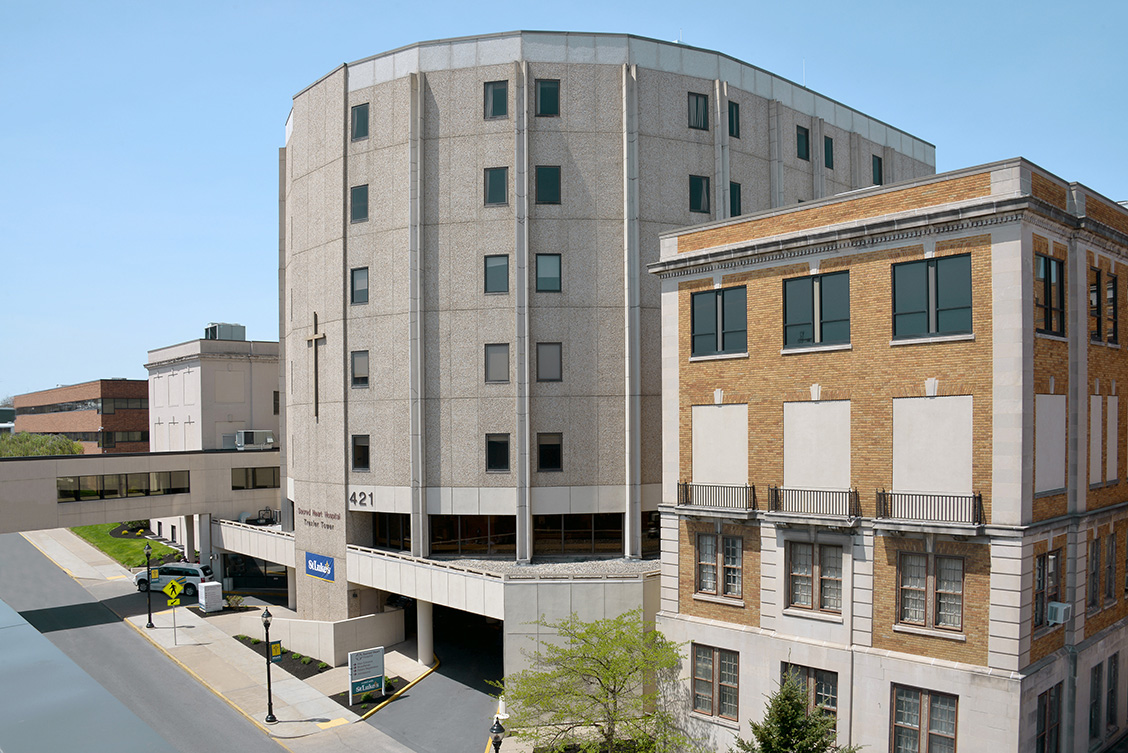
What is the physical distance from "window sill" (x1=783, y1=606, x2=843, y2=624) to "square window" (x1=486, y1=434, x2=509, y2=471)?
47.8ft

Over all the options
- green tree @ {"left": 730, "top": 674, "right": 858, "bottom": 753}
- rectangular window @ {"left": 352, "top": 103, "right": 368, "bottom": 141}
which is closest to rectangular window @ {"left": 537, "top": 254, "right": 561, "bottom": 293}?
rectangular window @ {"left": 352, "top": 103, "right": 368, "bottom": 141}

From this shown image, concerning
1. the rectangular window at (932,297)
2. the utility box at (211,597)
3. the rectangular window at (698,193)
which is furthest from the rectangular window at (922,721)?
the utility box at (211,597)

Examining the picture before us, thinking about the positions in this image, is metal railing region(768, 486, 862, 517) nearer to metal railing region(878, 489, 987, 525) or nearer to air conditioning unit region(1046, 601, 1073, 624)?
metal railing region(878, 489, 987, 525)

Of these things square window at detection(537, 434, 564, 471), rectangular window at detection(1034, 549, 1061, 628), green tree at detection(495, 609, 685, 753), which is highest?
square window at detection(537, 434, 564, 471)

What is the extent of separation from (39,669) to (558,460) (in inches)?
1109

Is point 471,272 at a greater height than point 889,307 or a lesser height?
greater

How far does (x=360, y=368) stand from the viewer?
3766cm

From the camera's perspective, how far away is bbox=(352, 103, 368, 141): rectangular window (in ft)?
124

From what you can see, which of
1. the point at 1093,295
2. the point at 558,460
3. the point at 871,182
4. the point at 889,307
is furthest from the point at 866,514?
the point at 871,182

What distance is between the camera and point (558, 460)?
35.0 m

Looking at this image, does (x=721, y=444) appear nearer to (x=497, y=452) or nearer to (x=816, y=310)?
(x=816, y=310)

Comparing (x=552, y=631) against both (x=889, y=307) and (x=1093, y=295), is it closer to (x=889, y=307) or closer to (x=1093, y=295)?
(x=889, y=307)

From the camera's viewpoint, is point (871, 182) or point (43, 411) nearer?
point (871, 182)

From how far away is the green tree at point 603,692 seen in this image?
25.9 m
